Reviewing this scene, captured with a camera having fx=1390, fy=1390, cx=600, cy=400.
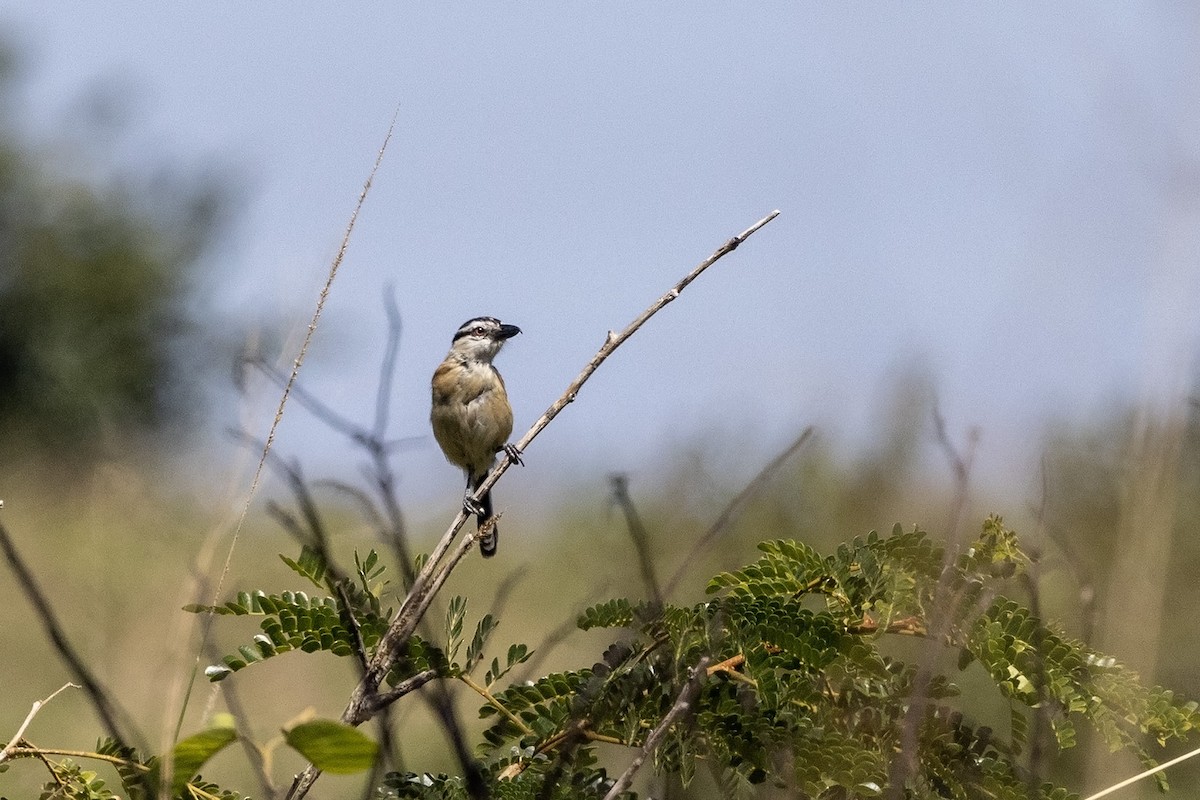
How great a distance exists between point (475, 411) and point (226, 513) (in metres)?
5.20

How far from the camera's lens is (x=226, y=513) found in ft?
6.67

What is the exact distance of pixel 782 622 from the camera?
82.7 inches

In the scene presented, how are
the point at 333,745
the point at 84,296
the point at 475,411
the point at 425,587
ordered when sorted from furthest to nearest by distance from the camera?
the point at 84,296, the point at 475,411, the point at 425,587, the point at 333,745

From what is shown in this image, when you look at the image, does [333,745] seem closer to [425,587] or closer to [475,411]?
[425,587]

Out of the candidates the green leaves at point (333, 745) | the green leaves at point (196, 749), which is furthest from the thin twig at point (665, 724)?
the green leaves at point (196, 749)

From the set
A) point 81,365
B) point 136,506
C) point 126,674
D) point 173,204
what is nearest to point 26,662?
point 126,674

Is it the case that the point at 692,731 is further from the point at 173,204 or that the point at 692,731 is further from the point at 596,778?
the point at 173,204

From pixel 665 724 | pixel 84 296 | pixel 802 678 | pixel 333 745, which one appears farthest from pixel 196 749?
pixel 84 296

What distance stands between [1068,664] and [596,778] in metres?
0.76

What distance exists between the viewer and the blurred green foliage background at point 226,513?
3.11 meters

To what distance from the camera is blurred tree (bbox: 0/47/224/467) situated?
2175 centimetres

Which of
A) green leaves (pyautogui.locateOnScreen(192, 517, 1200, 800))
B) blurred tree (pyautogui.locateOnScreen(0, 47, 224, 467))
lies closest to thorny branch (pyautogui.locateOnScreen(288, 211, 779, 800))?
green leaves (pyautogui.locateOnScreen(192, 517, 1200, 800))

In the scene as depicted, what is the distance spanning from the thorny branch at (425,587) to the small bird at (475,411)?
460 cm

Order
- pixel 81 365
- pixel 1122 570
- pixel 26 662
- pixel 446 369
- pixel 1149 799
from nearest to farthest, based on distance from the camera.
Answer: pixel 1122 570 < pixel 1149 799 < pixel 446 369 < pixel 26 662 < pixel 81 365
